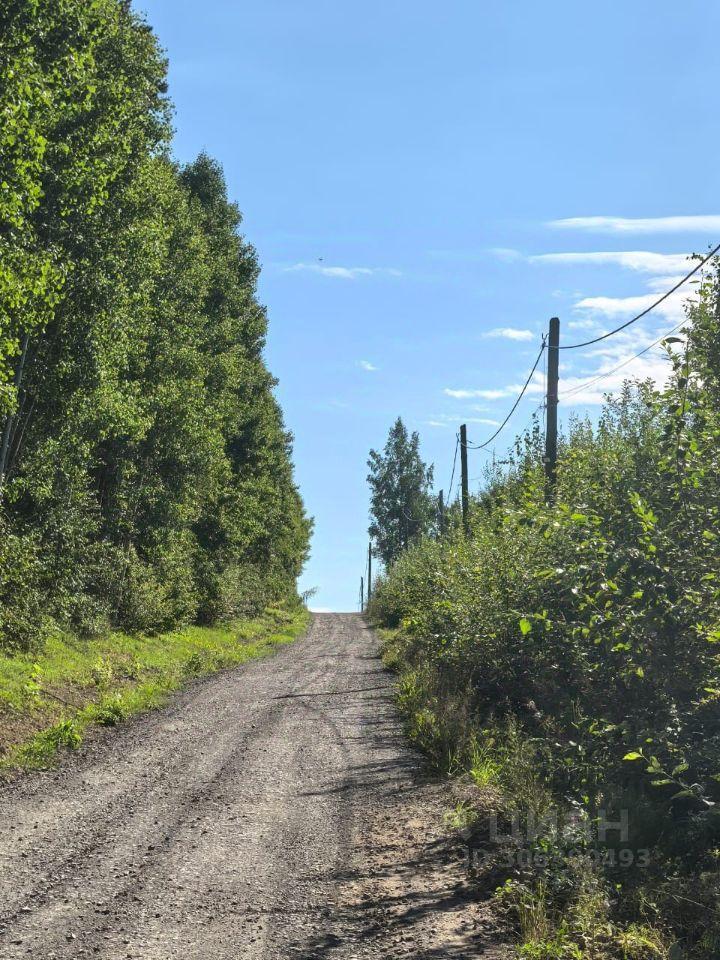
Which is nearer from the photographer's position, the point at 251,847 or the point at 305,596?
the point at 251,847

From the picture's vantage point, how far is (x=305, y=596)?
80188 mm

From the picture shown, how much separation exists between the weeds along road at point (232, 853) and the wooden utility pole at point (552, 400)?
7162mm

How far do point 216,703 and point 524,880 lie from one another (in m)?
11.4

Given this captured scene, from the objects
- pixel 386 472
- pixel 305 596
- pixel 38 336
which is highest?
pixel 386 472

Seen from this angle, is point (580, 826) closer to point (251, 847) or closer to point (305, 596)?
point (251, 847)

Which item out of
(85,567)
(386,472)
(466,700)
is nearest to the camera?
(466,700)

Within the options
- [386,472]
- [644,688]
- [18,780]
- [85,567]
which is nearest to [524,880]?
[644,688]

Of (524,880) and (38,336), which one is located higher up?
(38,336)

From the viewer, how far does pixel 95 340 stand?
17.2m

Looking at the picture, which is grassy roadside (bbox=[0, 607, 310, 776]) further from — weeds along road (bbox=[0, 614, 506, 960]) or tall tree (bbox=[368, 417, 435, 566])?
tall tree (bbox=[368, 417, 435, 566])

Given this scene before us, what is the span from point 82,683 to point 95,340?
7.14 meters

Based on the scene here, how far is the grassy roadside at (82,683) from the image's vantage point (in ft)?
40.0

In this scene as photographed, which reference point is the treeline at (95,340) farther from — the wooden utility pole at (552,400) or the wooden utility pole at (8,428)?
the wooden utility pole at (552,400)

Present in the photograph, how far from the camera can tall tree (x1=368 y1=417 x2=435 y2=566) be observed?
328 feet
